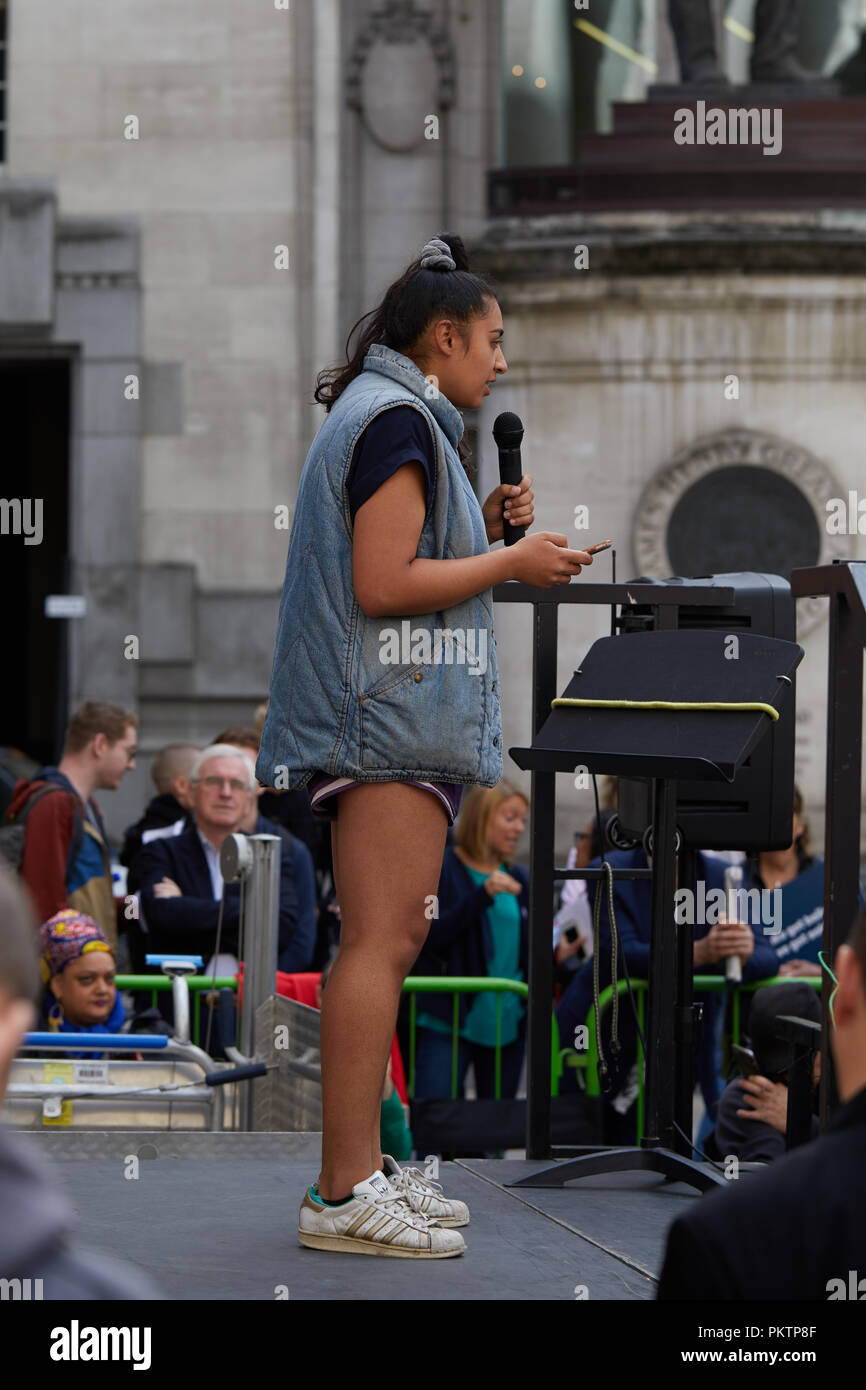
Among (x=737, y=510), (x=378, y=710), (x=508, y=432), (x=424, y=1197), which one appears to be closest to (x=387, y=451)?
(x=378, y=710)

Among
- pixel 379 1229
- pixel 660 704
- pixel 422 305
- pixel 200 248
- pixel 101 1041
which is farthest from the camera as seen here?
pixel 200 248

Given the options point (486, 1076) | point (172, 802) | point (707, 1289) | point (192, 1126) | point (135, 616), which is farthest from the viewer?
point (135, 616)

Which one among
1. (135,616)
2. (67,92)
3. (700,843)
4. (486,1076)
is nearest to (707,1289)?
(700,843)

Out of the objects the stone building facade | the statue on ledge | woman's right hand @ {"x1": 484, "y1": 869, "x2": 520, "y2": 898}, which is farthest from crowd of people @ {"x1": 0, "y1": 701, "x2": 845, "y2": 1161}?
the statue on ledge

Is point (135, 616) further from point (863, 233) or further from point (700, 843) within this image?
point (700, 843)

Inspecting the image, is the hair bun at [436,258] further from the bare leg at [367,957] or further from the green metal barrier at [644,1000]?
the green metal barrier at [644,1000]

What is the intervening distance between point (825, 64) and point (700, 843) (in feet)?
40.7

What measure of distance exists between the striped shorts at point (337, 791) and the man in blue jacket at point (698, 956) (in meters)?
3.09

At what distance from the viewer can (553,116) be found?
1672 centimetres

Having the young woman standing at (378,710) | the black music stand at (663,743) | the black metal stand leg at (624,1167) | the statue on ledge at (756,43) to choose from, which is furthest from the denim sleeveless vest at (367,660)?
the statue on ledge at (756,43)

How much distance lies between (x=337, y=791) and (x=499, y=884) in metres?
3.89

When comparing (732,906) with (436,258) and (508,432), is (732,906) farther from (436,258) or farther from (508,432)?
(436,258)

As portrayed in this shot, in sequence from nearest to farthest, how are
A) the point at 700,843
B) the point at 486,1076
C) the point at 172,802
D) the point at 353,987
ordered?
the point at 353,987
the point at 700,843
the point at 486,1076
the point at 172,802

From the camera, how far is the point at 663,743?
460 centimetres
